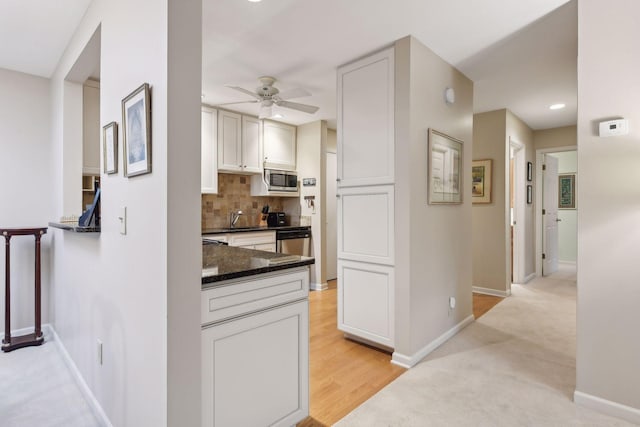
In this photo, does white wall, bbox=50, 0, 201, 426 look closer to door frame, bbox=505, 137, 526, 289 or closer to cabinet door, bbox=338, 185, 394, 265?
cabinet door, bbox=338, 185, 394, 265

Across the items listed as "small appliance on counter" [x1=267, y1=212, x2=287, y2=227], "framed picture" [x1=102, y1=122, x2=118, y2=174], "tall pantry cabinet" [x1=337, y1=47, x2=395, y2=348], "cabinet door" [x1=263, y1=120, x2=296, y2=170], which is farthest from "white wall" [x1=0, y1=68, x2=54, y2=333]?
"tall pantry cabinet" [x1=337, y1=47, x2=395, y2=348]

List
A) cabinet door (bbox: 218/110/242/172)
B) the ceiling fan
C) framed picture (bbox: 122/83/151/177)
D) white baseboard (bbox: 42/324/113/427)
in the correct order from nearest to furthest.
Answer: framed picture (bbox: 122/83/151/177), white baseboard (bbox: 42/324/113/427), the ceiling fan, cabinet door (bbox: 218/110/242/172)

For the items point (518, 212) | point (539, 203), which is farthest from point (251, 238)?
Answer: point (539, 203)

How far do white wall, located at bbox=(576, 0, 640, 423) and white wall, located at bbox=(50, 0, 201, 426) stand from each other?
2.21 meters

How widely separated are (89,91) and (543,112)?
553cm

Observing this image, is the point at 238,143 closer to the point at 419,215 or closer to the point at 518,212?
the point at 419,215

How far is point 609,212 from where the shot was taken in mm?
1895

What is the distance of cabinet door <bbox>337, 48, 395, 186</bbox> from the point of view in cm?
264

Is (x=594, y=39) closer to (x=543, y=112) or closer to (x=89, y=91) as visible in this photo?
(x=543, y=112)

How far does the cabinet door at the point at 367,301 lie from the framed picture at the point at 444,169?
79 centimetres

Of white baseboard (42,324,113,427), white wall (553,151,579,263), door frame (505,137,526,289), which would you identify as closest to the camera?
white baseboard (42,324,113,427)

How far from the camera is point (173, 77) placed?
1142mm

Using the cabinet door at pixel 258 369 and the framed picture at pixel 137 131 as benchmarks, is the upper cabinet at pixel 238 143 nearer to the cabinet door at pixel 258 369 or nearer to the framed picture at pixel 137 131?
the framed picture at pixel 137 131

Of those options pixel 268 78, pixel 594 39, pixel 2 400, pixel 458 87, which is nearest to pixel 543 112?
pixel 458 87
